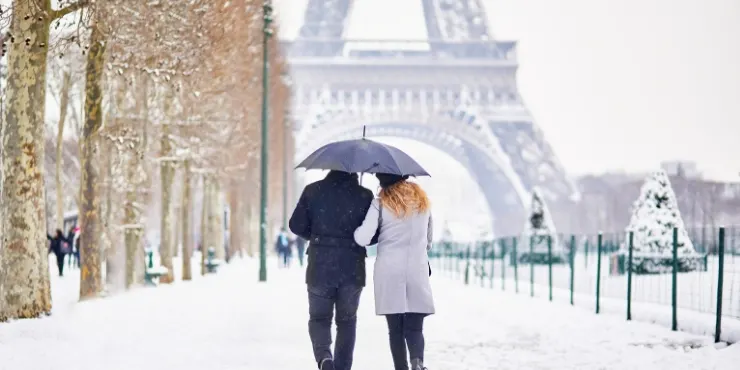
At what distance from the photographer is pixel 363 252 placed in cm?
838

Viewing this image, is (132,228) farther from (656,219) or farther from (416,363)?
(416,363)

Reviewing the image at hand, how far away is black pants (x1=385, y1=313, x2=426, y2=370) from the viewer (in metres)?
8.31

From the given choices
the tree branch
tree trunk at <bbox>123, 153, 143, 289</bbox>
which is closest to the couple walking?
the tree branch

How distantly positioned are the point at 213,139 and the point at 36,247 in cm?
1376

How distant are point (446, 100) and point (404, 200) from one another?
247ft

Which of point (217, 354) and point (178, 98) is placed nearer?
point (217, 354)

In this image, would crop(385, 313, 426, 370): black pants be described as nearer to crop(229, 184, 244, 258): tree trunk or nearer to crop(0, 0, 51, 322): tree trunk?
crop(0, 0, 51, 322): tree trunk

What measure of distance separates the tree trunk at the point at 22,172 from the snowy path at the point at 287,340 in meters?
0.51

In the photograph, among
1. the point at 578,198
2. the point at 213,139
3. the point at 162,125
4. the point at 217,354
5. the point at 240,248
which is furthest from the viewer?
the point at 578,198

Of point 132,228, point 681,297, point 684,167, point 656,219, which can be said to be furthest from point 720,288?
point 684,167

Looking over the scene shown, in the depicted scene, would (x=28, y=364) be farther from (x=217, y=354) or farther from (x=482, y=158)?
(x=482, y=158)

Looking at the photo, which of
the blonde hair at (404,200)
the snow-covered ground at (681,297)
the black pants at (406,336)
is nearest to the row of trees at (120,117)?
the blonde hair at (404,200)

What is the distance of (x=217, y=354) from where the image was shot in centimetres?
1098

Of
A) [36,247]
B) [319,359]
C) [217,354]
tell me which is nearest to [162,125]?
[36,247]
